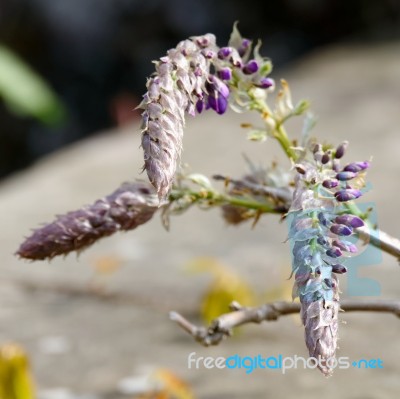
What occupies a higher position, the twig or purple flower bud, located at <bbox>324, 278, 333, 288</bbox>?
the twig

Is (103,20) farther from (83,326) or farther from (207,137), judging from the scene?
(83,326)

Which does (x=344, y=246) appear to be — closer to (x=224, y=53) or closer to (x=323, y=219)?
(x=323, y=219)

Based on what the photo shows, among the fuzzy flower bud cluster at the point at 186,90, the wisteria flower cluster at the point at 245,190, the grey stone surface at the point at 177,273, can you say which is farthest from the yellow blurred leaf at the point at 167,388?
the fuzzy flower bud cluster at the point at 186,90

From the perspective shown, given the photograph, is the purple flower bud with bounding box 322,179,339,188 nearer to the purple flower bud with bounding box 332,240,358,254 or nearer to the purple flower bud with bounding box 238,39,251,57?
the purple flower bud with bounding box 332,240,358,254

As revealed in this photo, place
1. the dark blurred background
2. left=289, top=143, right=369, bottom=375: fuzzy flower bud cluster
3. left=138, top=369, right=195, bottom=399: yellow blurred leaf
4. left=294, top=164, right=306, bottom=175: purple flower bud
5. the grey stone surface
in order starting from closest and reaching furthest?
left=289, top=143, right=369, bottom=375: fuzzy flower bud cluster
left=294, top=164, right=306, bottom=175: purple flower bud
left=138, top=369, right=195, bottom=399: yellow blurred leaf
the grey stone surface
the dark blurred background

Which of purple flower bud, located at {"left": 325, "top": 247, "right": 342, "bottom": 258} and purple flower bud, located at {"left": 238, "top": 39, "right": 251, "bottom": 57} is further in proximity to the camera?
purple flower bud, located at {"left": 238, "top": 39, "right": 251, "bottom": 57}

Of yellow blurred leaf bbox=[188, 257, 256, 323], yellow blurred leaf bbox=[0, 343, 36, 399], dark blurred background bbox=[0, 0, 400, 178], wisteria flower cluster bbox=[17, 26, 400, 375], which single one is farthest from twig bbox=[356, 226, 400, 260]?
dark blurred background bbox=[0, 0, 400, 178]

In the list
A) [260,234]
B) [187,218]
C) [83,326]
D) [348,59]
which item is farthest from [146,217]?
[348,59]
